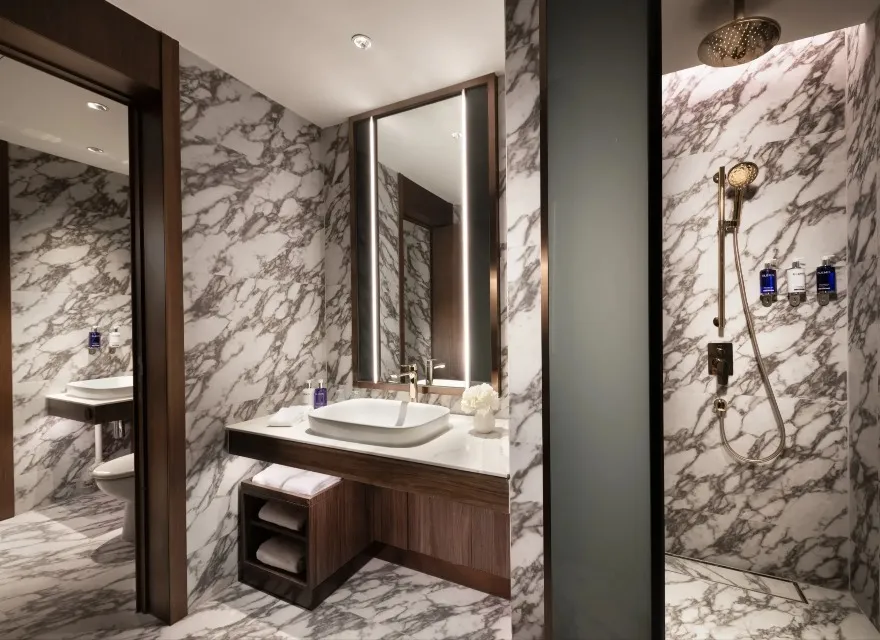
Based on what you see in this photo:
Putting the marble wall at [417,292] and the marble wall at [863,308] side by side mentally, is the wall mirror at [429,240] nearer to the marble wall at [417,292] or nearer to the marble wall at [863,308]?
the marble wall at [417,292]

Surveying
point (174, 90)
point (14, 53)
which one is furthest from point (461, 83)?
point (14, 53)

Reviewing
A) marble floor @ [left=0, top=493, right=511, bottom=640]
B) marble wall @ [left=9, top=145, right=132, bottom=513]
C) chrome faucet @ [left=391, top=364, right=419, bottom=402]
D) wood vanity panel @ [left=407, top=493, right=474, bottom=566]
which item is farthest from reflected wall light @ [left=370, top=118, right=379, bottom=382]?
marble wall @ [left=9, top=145, right=132, bottom=513]

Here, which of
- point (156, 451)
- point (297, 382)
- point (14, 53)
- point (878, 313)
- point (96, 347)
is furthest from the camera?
point (96, 347)

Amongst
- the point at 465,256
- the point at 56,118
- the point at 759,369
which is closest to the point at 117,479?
the point at 56,118

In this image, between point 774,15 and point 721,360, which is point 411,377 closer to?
point 721,360

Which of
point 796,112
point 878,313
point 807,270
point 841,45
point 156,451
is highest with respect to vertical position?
point 841,45

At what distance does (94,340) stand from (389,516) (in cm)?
266

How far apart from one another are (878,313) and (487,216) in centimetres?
160

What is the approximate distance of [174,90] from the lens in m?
1.78

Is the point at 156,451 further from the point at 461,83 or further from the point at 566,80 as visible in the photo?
the point at 461,83

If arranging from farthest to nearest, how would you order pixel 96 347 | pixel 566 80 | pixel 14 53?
pixel 96 347
pixel 14 53
pixel 566 80

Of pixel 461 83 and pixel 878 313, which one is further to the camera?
pixel 461 83

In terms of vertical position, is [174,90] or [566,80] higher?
[174,90]

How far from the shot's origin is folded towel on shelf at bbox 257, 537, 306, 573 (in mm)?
A: 1920
